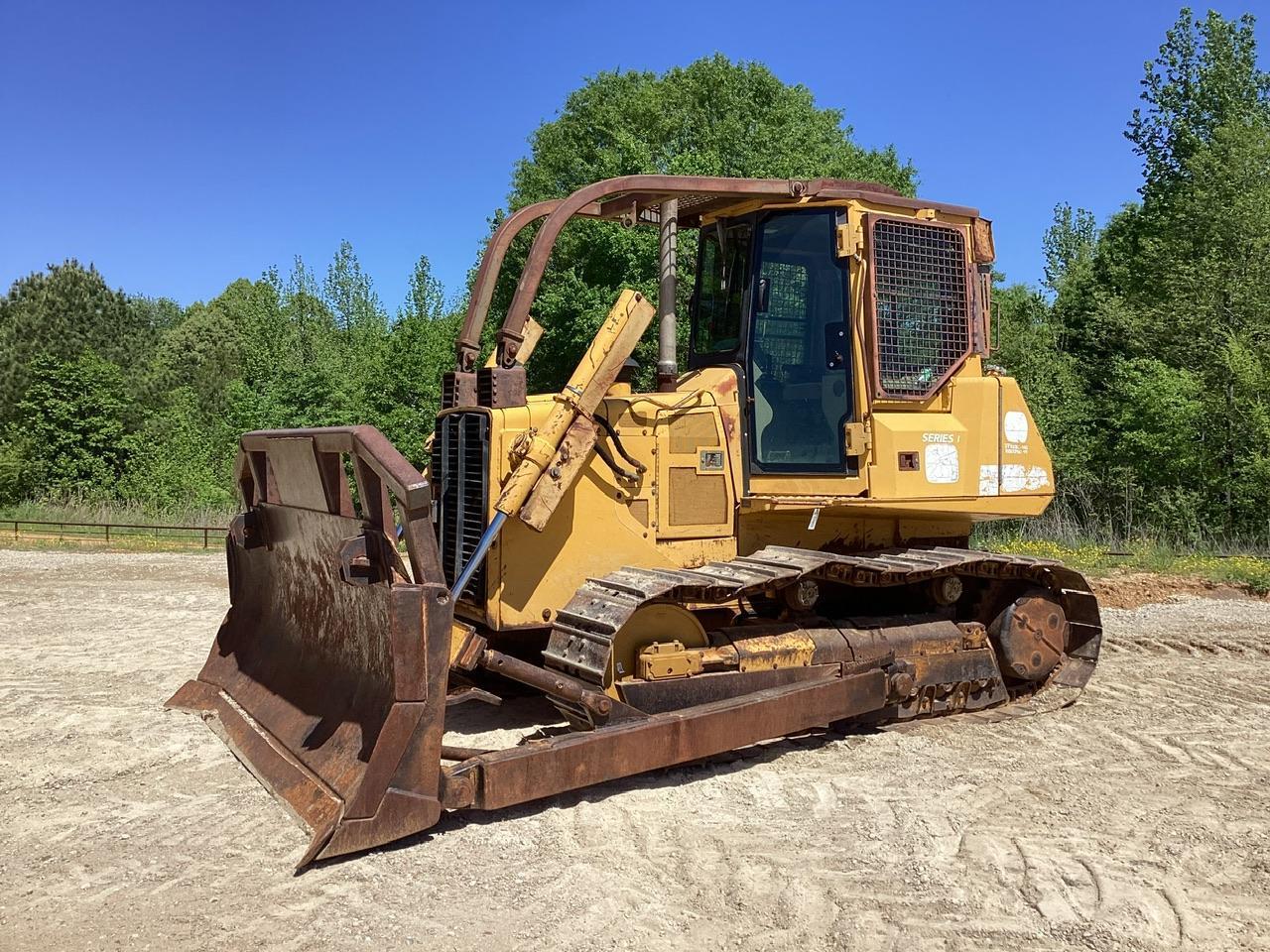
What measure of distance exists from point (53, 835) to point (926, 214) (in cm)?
584

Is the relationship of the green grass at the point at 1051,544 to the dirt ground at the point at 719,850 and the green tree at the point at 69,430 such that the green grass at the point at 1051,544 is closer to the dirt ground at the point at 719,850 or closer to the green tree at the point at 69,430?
the dirt ground at the point at 719,850

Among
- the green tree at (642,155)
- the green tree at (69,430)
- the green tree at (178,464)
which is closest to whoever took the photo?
the green tree at (642,155)

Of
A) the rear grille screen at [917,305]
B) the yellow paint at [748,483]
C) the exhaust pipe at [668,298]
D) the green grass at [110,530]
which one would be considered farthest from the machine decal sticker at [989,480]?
the green grass at [110,530]

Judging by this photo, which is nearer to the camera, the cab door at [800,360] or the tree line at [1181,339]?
the cab door at [800,360]

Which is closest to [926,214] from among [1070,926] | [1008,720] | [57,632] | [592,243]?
[1008,720]

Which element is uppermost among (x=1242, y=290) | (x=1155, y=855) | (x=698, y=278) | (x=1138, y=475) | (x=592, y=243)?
(x=592, y=243)

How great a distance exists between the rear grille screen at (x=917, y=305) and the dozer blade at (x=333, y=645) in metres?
3.26

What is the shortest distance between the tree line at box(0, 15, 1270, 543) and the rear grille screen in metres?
12.3

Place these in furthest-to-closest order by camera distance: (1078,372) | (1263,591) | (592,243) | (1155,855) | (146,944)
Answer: (1078,372) → (592,243) → (1263,591) → (1155,855) → (146,944)

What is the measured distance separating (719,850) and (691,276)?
1191 centimetres

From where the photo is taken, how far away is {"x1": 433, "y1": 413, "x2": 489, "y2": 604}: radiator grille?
5566 mm

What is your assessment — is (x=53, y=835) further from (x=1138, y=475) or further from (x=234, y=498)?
(x=234, y=498)

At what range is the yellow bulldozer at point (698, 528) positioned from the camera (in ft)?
16.2

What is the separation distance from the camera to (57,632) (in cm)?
944
